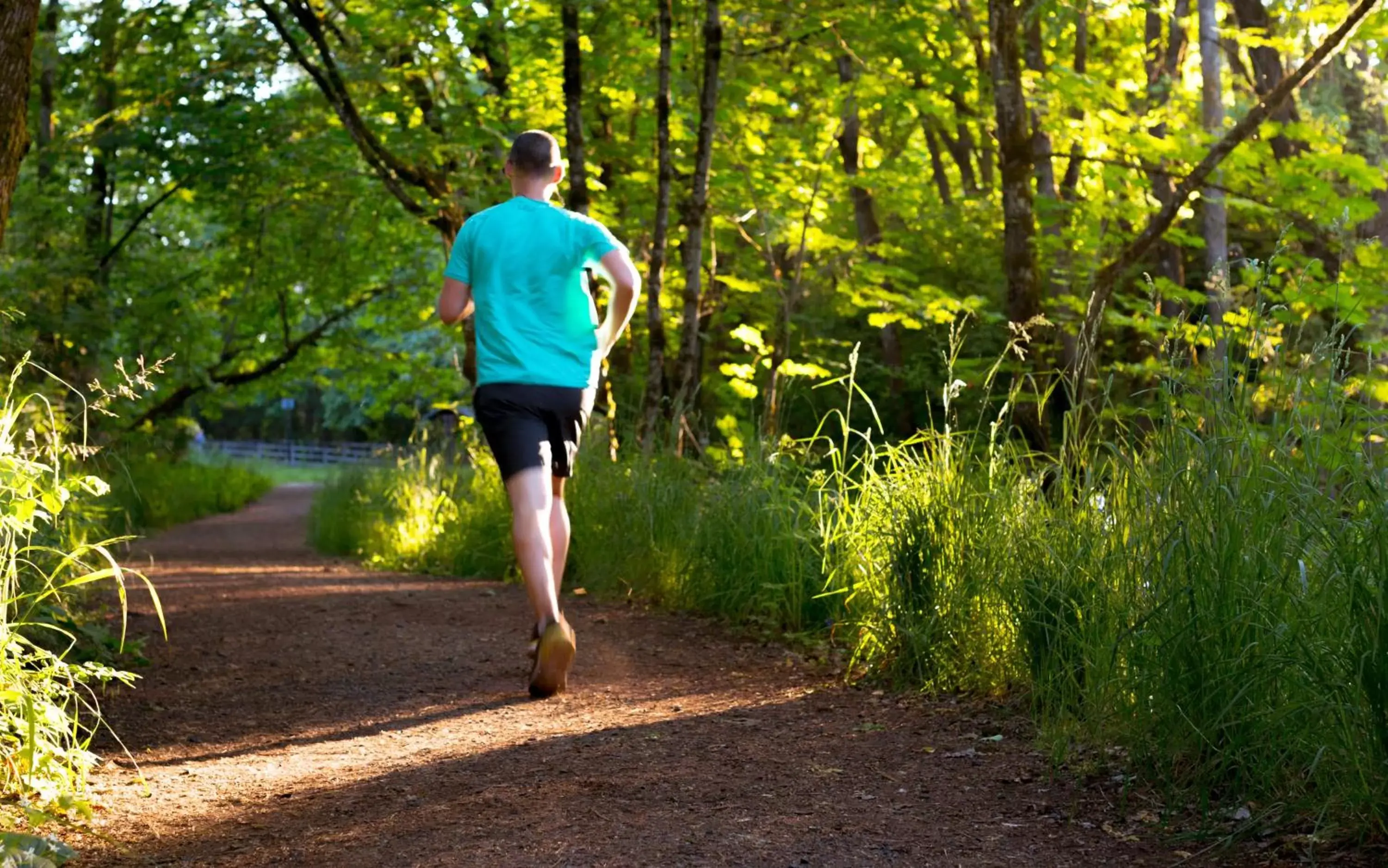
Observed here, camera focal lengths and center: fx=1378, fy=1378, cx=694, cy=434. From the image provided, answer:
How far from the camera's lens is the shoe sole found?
5062mm

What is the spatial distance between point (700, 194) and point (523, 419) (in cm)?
489

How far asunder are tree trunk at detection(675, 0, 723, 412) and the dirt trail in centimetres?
360

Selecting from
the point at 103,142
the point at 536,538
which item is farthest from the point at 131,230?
the point at 536,538

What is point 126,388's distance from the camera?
3.43 m

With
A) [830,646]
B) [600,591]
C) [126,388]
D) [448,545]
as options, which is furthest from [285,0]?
[126,388]

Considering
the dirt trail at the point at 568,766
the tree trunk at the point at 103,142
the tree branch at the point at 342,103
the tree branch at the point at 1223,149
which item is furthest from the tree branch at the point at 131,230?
the dirt trail at the point at 568,766

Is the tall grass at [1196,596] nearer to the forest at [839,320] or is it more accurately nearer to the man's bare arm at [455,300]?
the forest at [839,320]

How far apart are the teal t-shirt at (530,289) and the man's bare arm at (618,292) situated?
0.18 feet

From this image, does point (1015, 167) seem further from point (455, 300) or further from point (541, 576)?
point (541, 576)

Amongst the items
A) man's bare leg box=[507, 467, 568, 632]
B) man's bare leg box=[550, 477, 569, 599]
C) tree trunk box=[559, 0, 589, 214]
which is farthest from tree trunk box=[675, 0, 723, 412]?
man's bare leg box=[507, 467, 568, 632]

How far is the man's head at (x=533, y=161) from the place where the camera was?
543cm

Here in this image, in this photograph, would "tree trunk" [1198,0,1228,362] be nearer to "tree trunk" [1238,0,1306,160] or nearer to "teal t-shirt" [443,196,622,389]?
"tree trunk" [1238,0,1306,160]

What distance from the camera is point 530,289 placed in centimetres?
532

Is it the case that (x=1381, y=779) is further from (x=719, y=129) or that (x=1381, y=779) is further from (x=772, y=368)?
(x=719, y=129)
